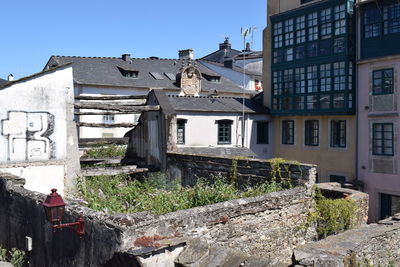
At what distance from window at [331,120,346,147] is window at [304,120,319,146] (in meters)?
1.05

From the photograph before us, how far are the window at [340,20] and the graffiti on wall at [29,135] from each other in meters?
15.3

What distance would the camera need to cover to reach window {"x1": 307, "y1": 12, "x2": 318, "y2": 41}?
936 inches

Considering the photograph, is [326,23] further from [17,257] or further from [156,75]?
[17,257]

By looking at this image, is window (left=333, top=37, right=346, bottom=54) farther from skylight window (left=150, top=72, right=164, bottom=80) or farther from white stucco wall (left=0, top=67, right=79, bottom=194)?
skylight window (left=150, top=72, right=164, bottom=80)

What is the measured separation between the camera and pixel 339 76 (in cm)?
2269

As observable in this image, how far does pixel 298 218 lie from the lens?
36.9 feet

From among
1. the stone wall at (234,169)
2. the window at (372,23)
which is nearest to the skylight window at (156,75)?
the window at (372,23)

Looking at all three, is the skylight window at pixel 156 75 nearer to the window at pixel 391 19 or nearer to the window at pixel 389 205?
the window at pixel 391 19

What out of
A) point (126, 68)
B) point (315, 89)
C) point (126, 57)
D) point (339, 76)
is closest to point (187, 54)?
point (126, 57)

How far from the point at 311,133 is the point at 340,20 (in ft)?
20.8

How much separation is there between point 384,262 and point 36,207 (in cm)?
761

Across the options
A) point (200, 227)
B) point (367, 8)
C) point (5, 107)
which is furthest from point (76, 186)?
point (367, 8)

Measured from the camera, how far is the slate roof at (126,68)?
34969 millimetres

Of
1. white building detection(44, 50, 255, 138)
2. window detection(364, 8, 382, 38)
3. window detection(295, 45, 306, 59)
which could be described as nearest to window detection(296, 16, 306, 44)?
window detection(295, 45, 306, 59)
